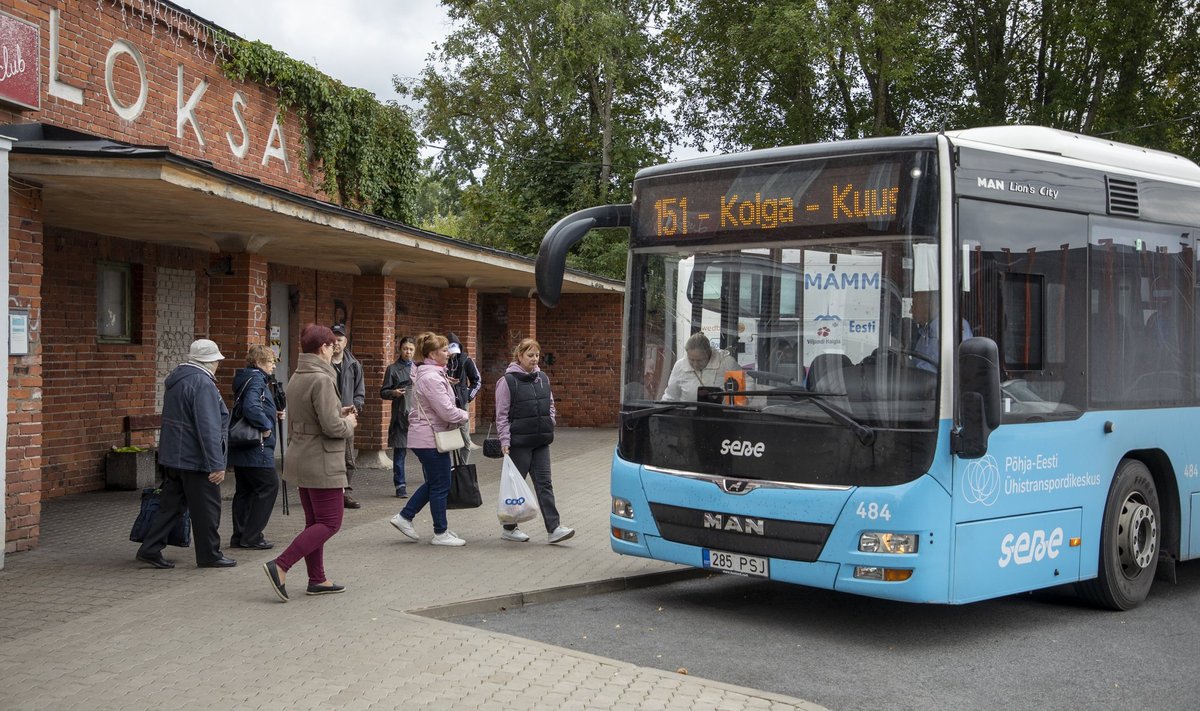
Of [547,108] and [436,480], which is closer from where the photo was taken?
[436,480]

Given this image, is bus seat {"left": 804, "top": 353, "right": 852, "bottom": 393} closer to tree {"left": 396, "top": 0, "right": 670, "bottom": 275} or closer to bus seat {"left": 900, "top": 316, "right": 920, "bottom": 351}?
bus seat {"left": 900, "top": 316, "right": 920, "bottom": 351}

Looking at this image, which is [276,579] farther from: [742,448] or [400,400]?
[400,400]

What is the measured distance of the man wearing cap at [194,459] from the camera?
29.0ft

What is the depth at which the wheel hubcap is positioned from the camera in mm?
8188

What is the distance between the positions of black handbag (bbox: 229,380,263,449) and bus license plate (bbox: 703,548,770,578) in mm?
4085

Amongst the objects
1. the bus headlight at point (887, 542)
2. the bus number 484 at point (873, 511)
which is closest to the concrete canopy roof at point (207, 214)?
the bus number 484 at point (873, 511)

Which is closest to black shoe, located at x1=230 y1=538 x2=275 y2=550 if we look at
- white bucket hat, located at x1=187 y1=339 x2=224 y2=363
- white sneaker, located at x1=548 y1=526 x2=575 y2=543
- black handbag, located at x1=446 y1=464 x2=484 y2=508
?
black handbag, located at x1=446 y1=464 x2=484 y2=508

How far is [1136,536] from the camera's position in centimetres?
827

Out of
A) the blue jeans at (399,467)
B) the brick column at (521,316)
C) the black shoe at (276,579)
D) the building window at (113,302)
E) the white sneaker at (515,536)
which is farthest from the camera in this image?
the brick column at (521,316)

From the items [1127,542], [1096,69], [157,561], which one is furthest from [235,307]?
[1096,69]

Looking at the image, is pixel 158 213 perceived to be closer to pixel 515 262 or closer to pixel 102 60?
pixel 102 60

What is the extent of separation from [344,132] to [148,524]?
971 centimetres

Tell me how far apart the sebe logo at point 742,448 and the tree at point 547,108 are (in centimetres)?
2651

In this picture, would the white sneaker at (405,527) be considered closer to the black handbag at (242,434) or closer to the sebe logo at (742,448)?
the black handbag at (242,434)
